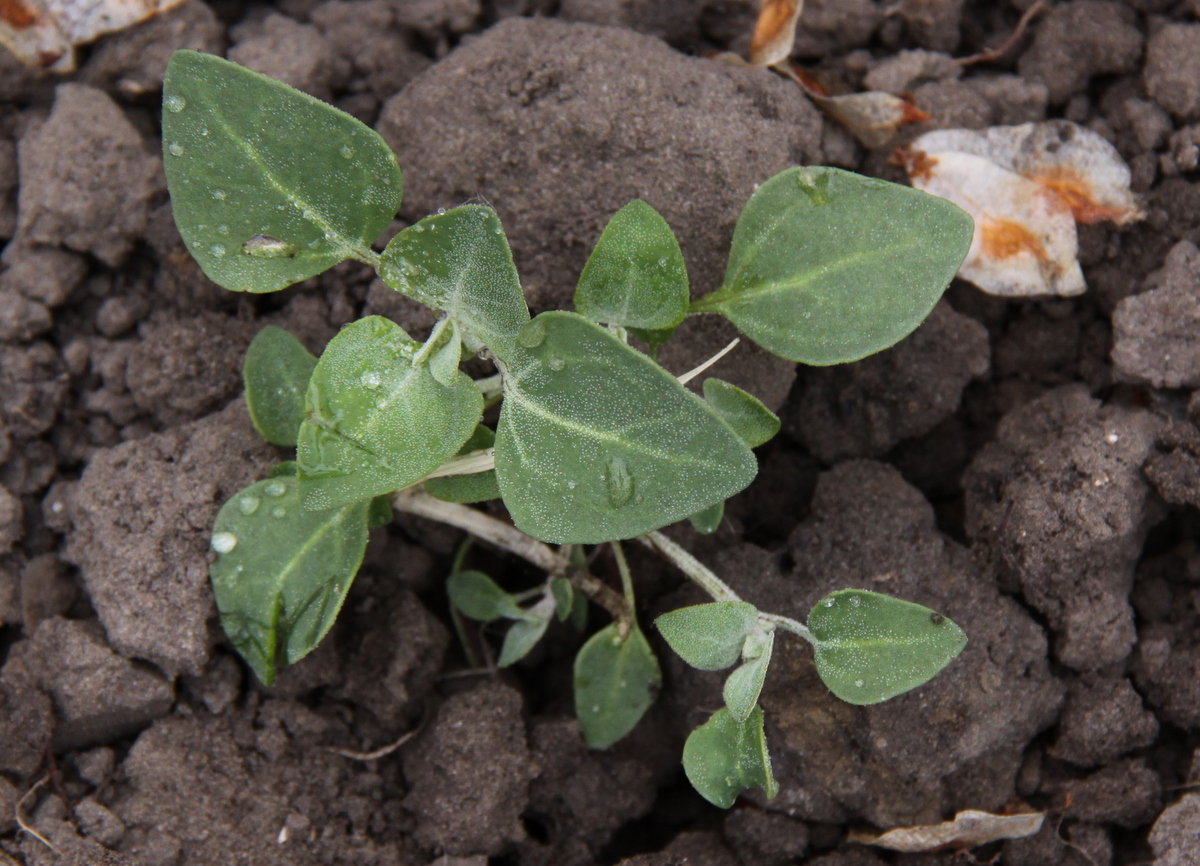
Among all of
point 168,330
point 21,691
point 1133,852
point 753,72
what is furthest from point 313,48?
point 1133,852

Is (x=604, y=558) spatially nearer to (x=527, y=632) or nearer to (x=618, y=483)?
(x=527, y=632)

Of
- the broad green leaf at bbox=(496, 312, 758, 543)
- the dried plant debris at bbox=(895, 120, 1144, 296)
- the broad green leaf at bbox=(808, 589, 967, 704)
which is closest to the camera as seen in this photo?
the broad green leaf at bbox=(496, 312, 758, 543)

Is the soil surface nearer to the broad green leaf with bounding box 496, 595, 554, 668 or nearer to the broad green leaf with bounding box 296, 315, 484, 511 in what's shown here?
the broad green leaf with bounding box 496, 595, 554, 668

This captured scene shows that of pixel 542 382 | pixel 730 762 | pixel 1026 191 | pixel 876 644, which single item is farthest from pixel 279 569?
pixel 1026 191

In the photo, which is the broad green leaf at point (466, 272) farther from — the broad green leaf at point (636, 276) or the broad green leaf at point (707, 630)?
the broad green leaf at point (707, 630)

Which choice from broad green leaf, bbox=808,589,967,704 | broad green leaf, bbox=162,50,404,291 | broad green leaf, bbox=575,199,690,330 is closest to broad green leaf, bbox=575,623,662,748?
broad green leaf, bbox=808,589,967,704

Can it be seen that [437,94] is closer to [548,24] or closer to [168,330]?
[548,24]

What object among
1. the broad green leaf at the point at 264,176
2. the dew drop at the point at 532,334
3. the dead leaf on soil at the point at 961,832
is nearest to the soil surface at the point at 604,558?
the dead leaf on soil at the point at 961,832
